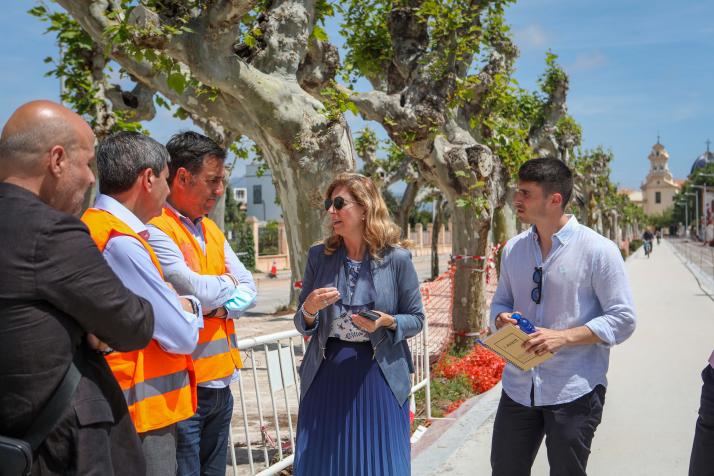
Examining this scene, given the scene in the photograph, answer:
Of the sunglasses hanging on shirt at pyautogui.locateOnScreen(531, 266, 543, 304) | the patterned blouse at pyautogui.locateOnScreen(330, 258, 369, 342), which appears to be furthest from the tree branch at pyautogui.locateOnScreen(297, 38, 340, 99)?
the sunglasses hanging on shirt at pyautogui.locateOnScreen(531, 266, 543, 304)

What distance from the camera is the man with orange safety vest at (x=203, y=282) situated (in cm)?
301

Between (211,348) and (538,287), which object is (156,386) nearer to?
(211,348)

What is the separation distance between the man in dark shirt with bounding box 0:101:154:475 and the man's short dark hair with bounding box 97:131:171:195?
16.4 inches

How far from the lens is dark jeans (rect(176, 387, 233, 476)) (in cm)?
301

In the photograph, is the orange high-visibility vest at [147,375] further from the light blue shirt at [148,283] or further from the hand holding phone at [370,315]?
the hand holding phone at [370,315]

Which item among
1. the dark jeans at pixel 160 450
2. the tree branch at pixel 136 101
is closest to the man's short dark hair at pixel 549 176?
the dark jeans at pixel 160 450

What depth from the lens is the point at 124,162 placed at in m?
2.62

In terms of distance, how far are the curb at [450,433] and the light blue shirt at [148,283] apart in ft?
10.2

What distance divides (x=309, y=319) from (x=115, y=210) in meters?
1.29

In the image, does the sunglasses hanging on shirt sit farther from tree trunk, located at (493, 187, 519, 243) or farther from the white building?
the white building

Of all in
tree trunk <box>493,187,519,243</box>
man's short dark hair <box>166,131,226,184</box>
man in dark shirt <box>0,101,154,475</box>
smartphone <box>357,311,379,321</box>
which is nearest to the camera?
man in dark shirt <box>0,101,154,475</box>

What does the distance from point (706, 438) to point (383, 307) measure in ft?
5.26

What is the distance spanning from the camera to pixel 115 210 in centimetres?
254

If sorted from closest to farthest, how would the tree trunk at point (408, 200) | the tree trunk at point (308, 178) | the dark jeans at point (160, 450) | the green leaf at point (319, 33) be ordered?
1. the dark jeans at point (160, 450)
2. the tree trunk at point (308, 178)
3. the green leaf at point (319, 33)
4. the tree trunk at point (408, 200)
